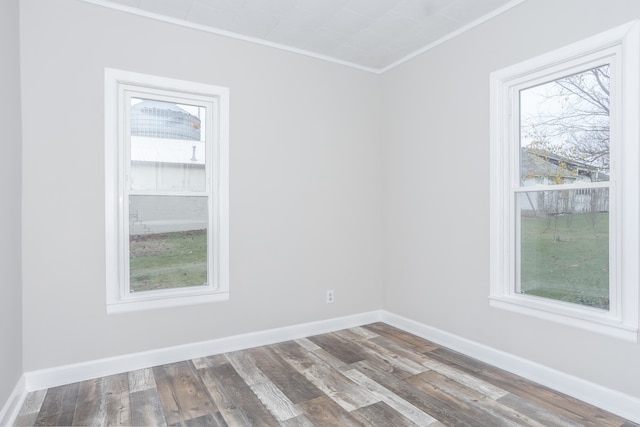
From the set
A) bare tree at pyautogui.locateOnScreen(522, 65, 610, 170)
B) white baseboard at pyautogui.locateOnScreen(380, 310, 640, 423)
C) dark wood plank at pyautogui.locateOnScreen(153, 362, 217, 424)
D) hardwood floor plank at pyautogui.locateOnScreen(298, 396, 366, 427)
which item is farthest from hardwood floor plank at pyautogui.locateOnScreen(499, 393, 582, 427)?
dark wood plank at pyautogui.locateOnScreen(153, 362, 217, 424)

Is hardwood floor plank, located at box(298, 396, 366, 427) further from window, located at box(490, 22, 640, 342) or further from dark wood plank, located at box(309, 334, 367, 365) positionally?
window, located at box(490, 22, 640, 342)

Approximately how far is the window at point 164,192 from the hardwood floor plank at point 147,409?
2.09 feet

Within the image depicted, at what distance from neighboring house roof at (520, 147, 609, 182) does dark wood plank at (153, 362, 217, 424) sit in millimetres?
2617

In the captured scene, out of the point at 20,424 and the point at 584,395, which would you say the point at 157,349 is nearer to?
the point at 20,424

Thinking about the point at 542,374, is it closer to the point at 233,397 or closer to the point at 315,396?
the point at 315,396

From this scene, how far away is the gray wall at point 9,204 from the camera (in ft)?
6.65

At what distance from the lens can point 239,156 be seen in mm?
3123

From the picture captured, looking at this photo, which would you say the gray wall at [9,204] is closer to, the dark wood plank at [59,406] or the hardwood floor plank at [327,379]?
the dark wood plank at [59,406]

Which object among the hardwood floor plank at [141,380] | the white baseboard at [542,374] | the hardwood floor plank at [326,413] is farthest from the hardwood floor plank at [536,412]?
the hardwood floor plank at [141,380]

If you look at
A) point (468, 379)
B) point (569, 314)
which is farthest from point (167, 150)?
point (569, 314)

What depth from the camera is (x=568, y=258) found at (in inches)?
95.8

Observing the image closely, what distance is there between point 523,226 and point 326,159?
69.7 inches

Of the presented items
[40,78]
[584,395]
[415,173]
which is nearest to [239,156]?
[40,78]

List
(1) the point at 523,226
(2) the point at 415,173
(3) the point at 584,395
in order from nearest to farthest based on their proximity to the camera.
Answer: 1. (3) the point at 584,395
2. (1) the point at 523,226
3. (2) the point at 415,173
